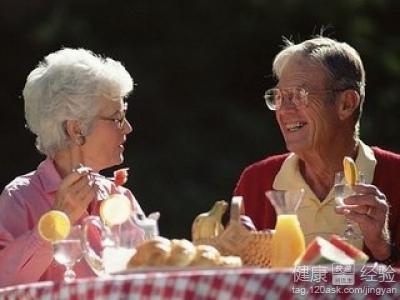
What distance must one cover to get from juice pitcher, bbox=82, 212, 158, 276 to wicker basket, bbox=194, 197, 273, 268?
161 millimetres

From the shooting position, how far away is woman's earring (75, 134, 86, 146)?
5.20 meters

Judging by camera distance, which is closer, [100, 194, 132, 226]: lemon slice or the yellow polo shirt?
[100, 194, 132, 226]: lemon slice

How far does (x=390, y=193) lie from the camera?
17.0 ft

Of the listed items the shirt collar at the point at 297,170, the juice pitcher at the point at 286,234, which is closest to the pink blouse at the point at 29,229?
the shirt collar at the point at 297,170

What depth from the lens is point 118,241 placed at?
434cm

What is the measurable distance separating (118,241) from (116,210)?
128mm

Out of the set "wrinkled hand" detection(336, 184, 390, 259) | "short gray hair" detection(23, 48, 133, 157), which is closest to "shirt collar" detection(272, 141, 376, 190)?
"wrinkled hand" detection(336, 184, 390, 259)

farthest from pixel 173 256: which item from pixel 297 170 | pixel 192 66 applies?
pixel 192 66

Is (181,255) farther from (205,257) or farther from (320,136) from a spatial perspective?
(320,136)

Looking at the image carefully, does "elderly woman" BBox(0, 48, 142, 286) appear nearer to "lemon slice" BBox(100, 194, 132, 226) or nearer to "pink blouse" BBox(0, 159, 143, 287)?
"pink blouse" BBox(0, 159, 143, 287)

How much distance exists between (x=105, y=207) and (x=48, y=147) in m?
0.79

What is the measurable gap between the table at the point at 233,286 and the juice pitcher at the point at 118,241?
44cm

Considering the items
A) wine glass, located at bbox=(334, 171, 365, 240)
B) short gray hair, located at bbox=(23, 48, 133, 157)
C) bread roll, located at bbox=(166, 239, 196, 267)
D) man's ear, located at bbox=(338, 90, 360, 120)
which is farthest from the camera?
man's ear, located at bbox=(338, 90, 360, 120)

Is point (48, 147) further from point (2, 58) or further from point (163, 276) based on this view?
point (2, 58)
